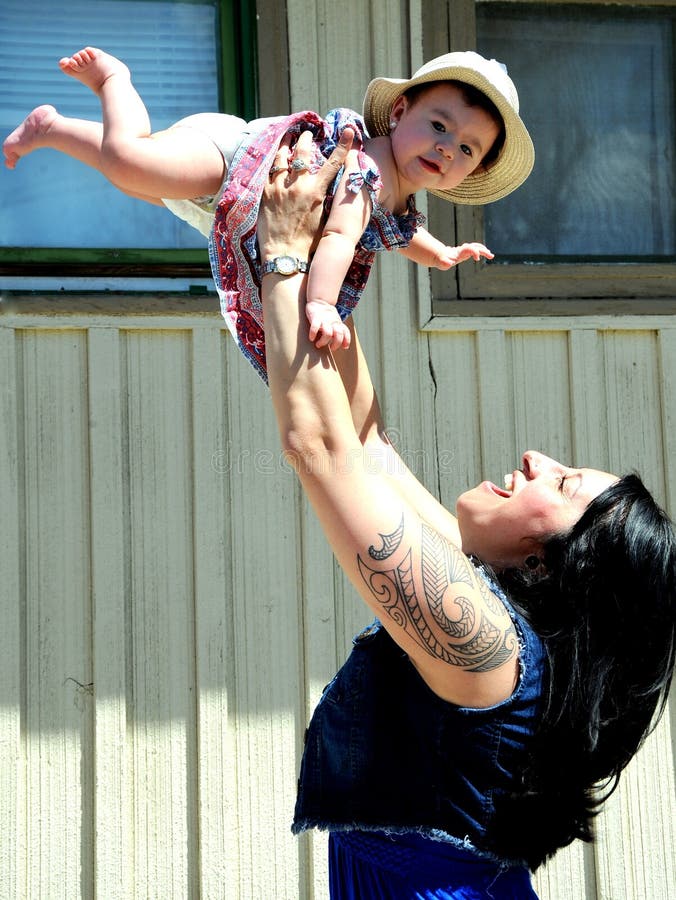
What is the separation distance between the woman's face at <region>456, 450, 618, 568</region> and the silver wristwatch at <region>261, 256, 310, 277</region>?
1.82ft

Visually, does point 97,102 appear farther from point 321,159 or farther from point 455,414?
point 321,159

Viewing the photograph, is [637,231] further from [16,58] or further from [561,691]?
[561,691]

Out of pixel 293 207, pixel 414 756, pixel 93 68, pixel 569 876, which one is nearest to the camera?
pixel 414 756

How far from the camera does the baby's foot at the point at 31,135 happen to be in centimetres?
250

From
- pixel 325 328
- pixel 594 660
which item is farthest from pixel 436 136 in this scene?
pixel 594 660

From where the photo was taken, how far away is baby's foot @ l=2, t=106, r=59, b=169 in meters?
2.50

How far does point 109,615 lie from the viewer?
3.73m

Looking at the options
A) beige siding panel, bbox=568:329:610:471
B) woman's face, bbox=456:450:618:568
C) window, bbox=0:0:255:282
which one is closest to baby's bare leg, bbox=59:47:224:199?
woman's face, bbox=456:450:618:568

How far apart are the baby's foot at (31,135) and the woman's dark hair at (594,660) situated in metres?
1.31

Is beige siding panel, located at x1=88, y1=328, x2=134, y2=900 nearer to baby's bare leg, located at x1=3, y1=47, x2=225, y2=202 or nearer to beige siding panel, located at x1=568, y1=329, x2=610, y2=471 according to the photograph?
baby's bare leg, located at x1=3, y1=47, x2=225, y2=202

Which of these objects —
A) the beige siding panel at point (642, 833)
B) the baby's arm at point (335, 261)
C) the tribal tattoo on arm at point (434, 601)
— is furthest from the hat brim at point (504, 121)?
the beige siding panel at point (642, 833)

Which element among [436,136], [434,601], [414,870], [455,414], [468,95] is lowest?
[414,870]

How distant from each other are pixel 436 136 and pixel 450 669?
1.09 m

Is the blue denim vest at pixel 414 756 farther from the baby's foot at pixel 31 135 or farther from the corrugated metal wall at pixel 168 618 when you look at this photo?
the corrugated metal wall at pixel 168 618
